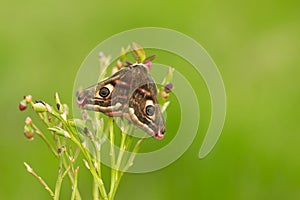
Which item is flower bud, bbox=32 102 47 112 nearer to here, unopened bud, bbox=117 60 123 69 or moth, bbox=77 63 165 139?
moth, bbox=77 63 165 139

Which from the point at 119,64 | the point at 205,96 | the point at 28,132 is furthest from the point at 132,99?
the point at 205,96

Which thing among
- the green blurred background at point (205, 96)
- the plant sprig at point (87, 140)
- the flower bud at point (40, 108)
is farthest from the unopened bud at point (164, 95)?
the green blurred background at point (205, 96)

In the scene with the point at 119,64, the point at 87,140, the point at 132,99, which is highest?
the point at 119,64

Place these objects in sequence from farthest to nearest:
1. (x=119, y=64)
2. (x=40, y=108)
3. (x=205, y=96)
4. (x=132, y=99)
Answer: (x=205, y=96), (x=119, y=64), (x=132, y=99), (x=40, y=108)

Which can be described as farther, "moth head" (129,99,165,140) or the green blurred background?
the green blurred background

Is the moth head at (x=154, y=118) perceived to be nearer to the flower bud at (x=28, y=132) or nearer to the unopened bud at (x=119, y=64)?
the unopened bud at (x=119, y=64)

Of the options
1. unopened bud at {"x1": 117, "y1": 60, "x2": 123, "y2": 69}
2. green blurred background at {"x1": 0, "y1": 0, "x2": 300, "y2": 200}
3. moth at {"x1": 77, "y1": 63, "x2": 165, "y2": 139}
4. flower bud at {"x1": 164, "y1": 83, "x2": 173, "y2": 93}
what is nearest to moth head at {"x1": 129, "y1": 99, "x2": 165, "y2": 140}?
moth at {"x1": 77, "y1": 63, "x2": 165, "y2": 139}

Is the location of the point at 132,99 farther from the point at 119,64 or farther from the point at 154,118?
the point at 119,64
